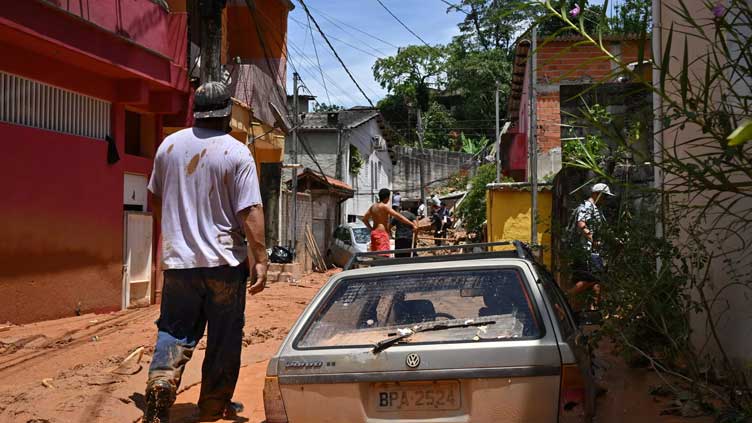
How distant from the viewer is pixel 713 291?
5465mm

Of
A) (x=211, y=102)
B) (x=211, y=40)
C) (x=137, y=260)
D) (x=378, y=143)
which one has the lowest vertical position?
(x=137, y=260)

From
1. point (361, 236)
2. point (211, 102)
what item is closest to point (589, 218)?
point (211, 102)

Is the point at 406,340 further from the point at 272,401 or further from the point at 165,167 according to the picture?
the point at 165,167

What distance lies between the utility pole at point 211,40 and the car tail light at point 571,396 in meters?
8.60

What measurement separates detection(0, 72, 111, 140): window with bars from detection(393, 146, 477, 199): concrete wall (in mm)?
35997

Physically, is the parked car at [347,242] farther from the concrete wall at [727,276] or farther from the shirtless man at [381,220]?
the concrete wall at [727,276]

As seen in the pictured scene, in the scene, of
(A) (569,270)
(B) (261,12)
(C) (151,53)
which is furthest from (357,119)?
(A) (569,270)

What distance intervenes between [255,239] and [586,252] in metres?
3.32

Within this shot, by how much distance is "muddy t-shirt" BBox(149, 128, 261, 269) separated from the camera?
14.8ft

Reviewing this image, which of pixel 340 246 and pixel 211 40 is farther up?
pixel 211 40

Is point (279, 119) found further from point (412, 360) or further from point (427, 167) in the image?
point (427, 167)

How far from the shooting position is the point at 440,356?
3.50 metres

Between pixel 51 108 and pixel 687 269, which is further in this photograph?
pixel 51 108

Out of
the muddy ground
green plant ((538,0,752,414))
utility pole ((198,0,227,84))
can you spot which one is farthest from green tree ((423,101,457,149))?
green plant ((538,0,752,414))
